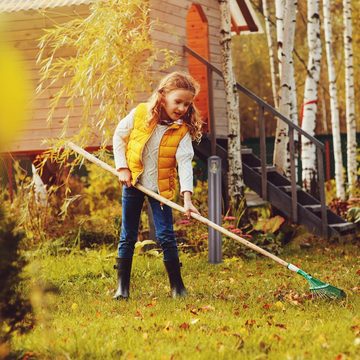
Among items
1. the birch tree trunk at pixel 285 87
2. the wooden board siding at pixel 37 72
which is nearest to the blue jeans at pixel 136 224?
the wooden board siding at pixel 37 72

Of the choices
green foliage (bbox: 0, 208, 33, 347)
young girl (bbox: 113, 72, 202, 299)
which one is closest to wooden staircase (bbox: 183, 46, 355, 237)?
young girl (bbox: 113, 72, 202, 299)

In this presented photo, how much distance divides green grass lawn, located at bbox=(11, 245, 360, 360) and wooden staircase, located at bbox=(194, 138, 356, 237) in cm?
191

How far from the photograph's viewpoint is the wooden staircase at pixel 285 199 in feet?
33.3

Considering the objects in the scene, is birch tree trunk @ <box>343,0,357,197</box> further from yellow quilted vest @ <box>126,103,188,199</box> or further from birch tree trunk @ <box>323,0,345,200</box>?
yellow quilted vest @ <box>126,103,188,199</box>

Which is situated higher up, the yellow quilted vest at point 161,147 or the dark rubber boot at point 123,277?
the yellow quilted vest at point 161,147

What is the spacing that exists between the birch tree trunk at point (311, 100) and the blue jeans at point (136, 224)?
21.7 ft

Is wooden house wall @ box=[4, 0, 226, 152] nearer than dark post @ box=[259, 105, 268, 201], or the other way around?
dark post @ box=[259, 105, 268, 201]

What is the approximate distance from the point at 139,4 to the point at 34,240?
11.2 feet

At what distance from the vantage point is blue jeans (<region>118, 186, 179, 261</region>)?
571 centimetres

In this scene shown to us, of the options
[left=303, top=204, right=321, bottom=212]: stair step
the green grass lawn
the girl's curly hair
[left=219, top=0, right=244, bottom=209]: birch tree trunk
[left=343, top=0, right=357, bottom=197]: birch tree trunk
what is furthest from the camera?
[left=343, top=0, right=357, bottom=197]: birch tree trunk

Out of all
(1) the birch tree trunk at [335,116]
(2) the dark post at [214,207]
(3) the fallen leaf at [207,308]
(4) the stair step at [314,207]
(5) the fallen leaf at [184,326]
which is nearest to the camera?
(5) the fallen leaf at [184,326]

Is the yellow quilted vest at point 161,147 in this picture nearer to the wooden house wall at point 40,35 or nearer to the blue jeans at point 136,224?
the blue jeans at point 136,224

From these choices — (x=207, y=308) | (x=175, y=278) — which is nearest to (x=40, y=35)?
(x=175, y=278)

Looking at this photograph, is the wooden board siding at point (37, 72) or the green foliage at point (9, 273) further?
the wooden board siding at point (37, 72)
